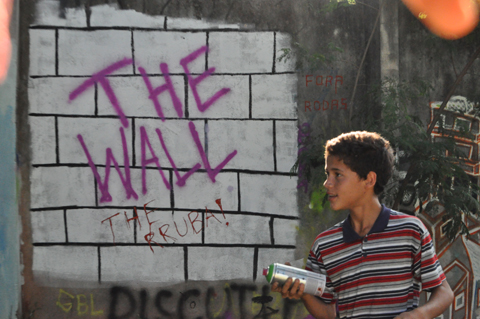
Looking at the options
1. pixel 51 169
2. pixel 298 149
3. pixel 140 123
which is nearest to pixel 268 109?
pixel 298 149

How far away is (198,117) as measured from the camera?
4.21m

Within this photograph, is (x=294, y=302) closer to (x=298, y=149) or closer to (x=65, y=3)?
(x=298, y=149)

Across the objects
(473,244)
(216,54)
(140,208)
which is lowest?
(473,244)

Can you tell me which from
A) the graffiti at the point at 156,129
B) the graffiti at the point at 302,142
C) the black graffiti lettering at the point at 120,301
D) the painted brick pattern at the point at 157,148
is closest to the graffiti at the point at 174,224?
the painted brick pattern at the point at 157,148

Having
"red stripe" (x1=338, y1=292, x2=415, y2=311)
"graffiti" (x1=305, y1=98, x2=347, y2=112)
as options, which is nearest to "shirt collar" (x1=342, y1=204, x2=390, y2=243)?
"red stripe" (x1=338, y1=292, x2=415, y2=311)

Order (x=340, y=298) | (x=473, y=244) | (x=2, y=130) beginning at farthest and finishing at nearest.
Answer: (x=473, y=244) → (x=2, y=130) → (x=340, y=298)

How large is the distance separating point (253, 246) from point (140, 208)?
3.64 ft

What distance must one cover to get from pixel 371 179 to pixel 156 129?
8.54 ft

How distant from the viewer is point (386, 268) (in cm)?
187

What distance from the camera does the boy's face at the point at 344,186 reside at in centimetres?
199

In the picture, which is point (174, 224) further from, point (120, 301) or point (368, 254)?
point (368, 254)

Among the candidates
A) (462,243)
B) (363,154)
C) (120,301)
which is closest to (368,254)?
(363,154)

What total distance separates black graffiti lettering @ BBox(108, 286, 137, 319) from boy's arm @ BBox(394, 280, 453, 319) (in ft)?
9.54

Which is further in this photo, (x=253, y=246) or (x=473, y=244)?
(x=473, y=244)
